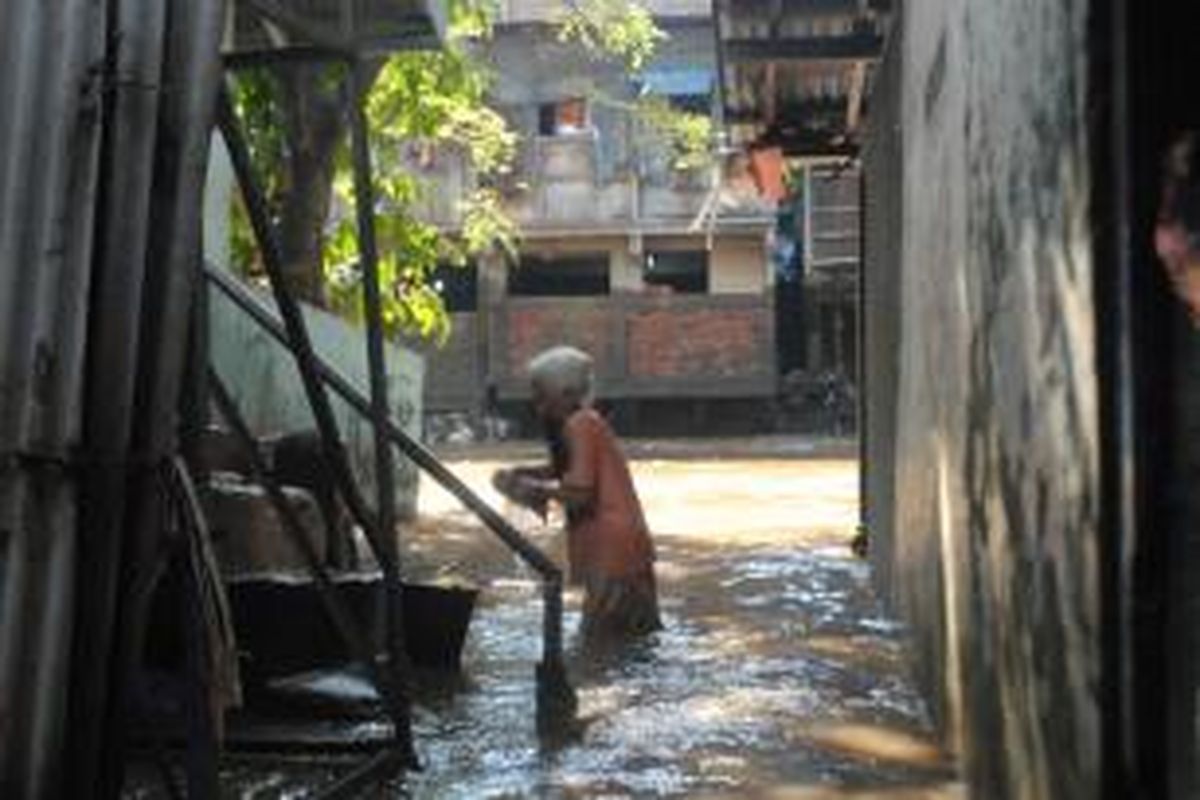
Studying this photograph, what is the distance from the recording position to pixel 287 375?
1248 centimetres

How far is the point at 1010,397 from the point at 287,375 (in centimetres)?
836

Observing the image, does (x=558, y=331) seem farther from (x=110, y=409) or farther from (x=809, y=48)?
(x=110, y=409)

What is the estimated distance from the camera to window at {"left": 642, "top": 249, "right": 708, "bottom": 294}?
33781mm

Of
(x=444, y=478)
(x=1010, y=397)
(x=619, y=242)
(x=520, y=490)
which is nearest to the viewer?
(x=1010, y=397)

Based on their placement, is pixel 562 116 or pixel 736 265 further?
pixel 562 116

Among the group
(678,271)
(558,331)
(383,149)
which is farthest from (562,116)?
(383,149)

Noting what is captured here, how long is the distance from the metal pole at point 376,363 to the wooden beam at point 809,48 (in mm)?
4792

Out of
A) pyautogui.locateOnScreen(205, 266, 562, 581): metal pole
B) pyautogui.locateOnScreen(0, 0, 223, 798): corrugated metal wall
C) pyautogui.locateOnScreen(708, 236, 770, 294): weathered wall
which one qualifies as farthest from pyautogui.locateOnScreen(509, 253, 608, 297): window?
pyautogui.locateOnScreen(0, 0, 223, 798): corrugated metal wall

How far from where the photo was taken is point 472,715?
7.31 meters

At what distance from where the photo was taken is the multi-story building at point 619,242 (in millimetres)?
32031

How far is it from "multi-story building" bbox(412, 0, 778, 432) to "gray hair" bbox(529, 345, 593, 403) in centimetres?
2281

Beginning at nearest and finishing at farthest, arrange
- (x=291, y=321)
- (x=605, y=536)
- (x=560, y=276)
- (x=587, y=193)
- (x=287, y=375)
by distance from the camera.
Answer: (x=291, y=321) < (x=605, y=536) < (x=287, y=375) < (x=587, y=193) < (x=560, y=276)

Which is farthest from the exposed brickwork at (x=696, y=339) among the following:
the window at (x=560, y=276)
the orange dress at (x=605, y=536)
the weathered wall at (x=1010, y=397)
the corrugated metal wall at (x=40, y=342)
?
the corrugated metal wall at (x=40, y=342)

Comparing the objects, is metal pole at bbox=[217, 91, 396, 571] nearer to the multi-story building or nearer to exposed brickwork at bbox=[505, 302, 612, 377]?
the multi-story building
